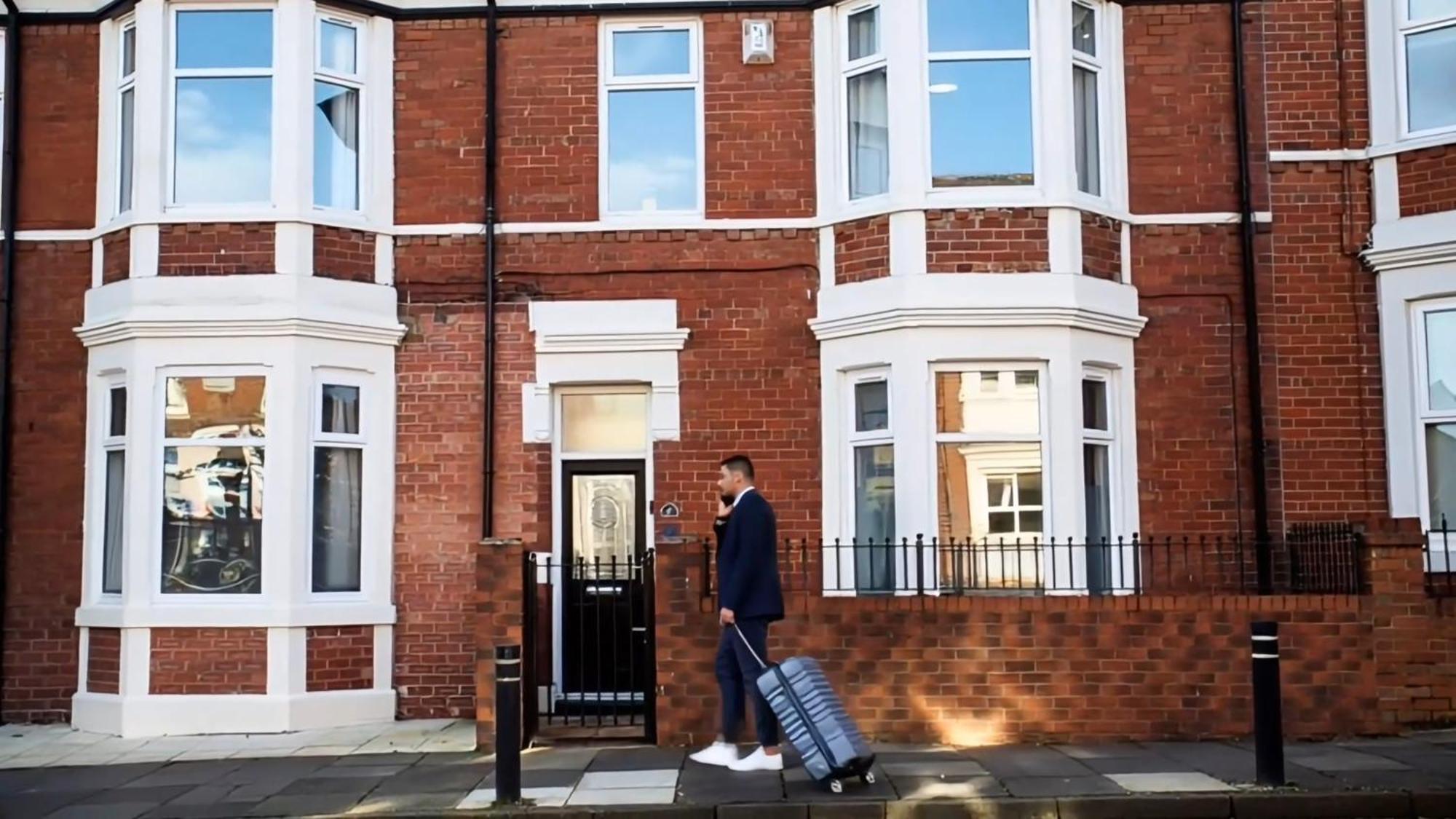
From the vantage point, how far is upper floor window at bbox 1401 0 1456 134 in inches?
477

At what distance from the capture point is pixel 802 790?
8422mm

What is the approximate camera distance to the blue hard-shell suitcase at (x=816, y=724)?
8281 mm

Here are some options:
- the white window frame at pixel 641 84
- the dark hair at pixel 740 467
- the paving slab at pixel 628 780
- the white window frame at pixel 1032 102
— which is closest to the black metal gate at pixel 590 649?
the paving slab at pixel 628 780

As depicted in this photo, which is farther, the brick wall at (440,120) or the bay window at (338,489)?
the brick wall at (440,120)

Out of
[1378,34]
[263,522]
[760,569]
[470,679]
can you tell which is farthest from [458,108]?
[1378,34]

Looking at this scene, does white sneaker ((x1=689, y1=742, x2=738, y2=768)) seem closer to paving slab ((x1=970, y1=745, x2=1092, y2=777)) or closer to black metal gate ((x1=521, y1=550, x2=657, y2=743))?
black metal gate ((x1=521, y1=550, x2=657, y2=743))

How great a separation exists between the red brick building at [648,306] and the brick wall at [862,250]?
1.4 inches

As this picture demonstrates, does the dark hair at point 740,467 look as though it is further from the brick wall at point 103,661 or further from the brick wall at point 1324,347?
the brick wall at point 103,661

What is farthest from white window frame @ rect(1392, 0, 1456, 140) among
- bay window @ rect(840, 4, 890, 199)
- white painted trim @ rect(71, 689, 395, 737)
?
white painted trim @ rect(71, 689, 395, 737)

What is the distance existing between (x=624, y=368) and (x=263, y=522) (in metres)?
3.24

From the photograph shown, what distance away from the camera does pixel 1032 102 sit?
1201 cm

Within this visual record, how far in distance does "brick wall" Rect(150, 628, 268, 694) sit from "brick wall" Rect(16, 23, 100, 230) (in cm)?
386

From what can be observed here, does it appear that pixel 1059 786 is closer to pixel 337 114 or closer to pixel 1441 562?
pixel 1441 562

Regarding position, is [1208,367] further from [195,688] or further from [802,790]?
[195,688]
